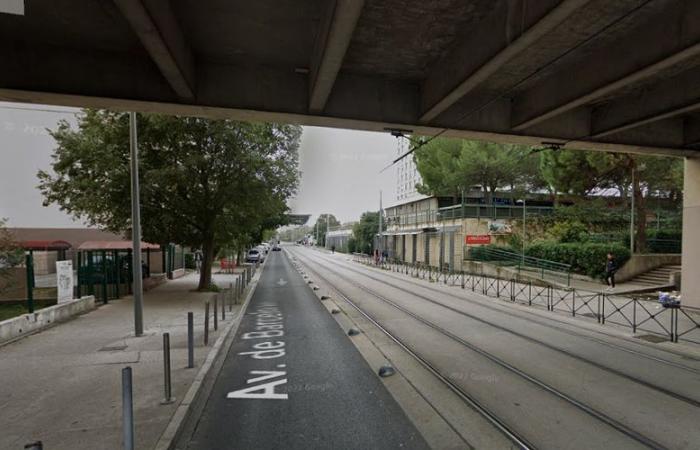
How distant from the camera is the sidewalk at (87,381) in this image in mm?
4684

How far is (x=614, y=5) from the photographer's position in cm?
533

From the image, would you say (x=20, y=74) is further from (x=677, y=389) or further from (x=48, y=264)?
(x=48, y=264)

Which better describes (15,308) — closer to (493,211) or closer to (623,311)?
(623,311)

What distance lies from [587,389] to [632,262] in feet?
60.3

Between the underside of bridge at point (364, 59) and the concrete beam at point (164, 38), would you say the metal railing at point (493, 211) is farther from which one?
the concrete beam at point (164, 38)

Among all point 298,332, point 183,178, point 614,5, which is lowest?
point 298,332

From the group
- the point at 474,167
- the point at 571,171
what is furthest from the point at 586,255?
the point at 474,167

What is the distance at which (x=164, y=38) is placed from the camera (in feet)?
17.0

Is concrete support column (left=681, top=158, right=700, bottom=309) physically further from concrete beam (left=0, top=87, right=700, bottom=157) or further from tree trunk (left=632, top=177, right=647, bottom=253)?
tree trunk (left=632, top=177, right=647, bottom=253)

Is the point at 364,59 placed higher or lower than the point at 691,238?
higher

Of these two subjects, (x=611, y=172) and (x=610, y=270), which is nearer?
(x=610, y=270)

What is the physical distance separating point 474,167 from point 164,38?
30729 mm

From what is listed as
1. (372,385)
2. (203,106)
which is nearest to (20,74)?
(203,106)

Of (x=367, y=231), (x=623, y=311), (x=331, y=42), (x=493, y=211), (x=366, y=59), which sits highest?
(x=366, y=59)
